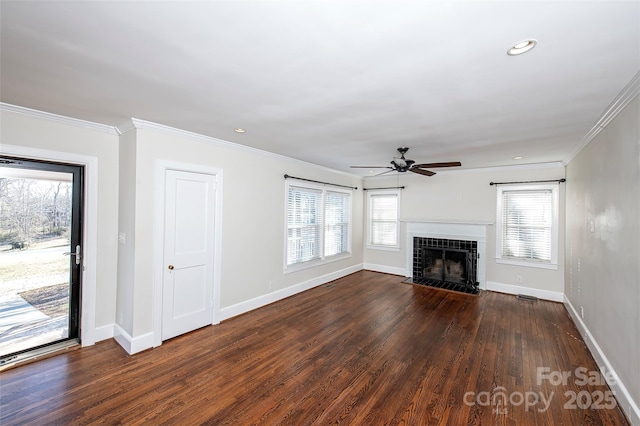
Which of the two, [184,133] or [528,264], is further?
[528,264]

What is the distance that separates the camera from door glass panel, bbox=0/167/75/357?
2719mm

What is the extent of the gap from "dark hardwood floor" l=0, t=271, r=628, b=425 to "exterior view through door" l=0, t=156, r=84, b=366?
38cm

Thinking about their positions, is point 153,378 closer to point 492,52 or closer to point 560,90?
point 492,52

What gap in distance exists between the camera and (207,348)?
3.12m

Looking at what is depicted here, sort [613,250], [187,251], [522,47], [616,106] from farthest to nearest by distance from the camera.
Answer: [187,251], [613,250], [616,106], [522,47]

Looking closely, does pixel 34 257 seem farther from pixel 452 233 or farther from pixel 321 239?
pixel 452 233

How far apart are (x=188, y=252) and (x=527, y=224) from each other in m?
5.87

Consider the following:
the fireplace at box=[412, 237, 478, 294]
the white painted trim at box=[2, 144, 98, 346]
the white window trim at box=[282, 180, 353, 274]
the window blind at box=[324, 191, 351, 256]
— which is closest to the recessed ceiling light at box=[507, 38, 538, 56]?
the white window trim at box=[282, 180, 353, 274]

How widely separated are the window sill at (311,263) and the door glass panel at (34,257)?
115 inches

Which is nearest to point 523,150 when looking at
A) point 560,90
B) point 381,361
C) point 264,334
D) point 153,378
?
point 560,90

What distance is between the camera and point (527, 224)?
5.15 meters

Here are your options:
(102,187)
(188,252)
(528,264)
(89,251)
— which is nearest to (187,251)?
(188,252)

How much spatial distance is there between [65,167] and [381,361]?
402cm

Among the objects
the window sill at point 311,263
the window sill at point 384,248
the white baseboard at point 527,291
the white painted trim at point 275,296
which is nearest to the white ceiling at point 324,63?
the white painted trim at point 275,296
